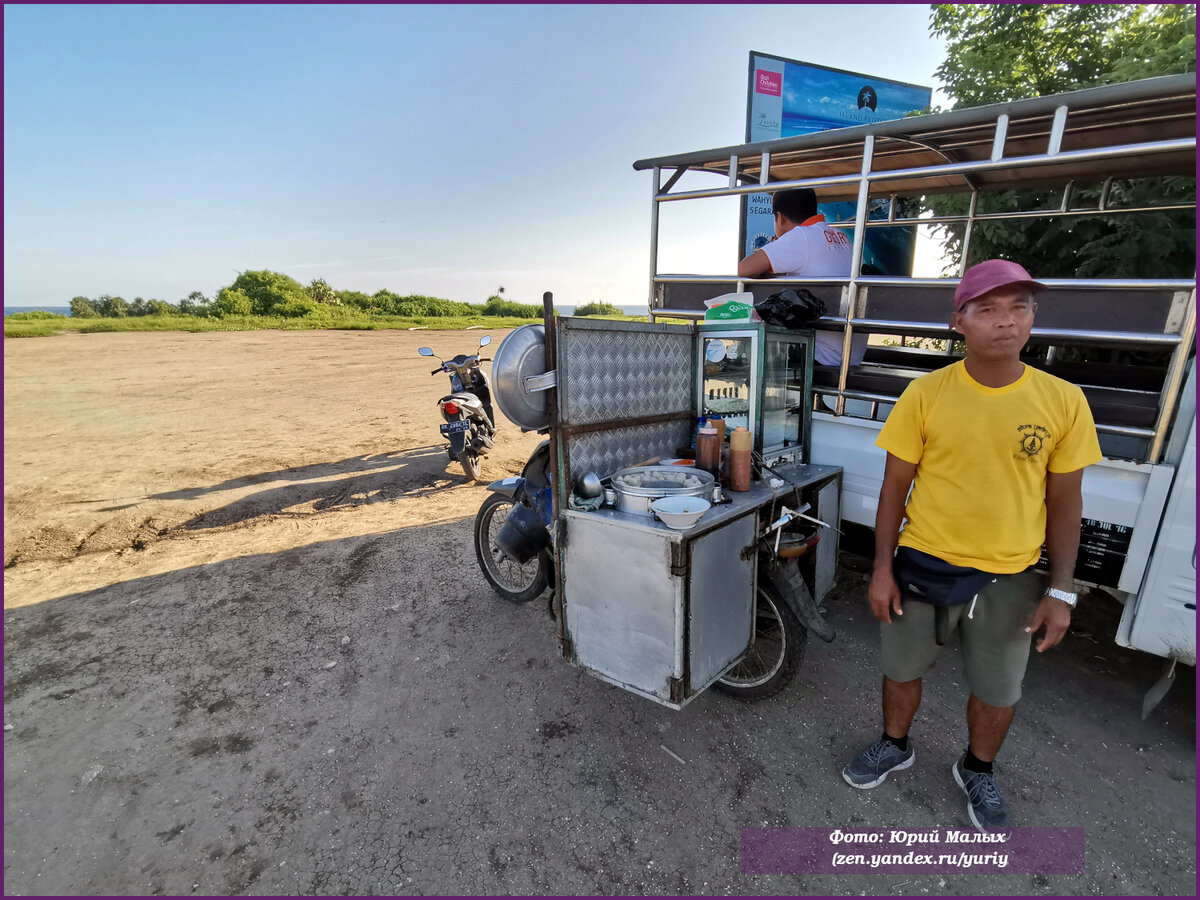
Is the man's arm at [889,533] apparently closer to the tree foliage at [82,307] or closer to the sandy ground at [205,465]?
the sandy ground at [205,465]

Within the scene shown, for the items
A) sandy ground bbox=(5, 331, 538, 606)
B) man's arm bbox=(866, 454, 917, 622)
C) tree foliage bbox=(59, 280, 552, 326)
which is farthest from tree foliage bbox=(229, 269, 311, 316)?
man's arm bbox=(866, 454, 917, 622)

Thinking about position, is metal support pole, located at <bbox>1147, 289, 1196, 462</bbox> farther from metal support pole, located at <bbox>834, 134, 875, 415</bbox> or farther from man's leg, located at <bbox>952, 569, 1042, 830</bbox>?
metal support pole, located at <bbox>834, 134, 875, 415</bbox>

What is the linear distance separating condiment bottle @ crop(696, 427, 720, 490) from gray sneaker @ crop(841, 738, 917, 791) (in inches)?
57.2

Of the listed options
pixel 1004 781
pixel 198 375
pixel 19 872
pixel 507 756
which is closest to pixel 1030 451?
pixel 1004 781

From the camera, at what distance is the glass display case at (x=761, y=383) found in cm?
318

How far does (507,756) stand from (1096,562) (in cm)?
288

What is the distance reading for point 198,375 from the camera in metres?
13.8

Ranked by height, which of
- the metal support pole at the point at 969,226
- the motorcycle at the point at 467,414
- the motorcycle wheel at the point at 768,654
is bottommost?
the motorcycle wheel at the point at 768,654

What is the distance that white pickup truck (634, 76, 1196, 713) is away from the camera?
91.3 inches

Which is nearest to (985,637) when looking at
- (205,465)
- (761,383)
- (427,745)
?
(761,383)

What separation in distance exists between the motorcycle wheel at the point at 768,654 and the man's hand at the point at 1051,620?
1026 mm

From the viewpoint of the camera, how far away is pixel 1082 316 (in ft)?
8.54

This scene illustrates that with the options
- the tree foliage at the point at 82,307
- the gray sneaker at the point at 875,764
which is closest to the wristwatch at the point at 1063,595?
the gray sneaker at the point at 875,764

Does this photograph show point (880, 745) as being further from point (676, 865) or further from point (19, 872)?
point (19, 872)
